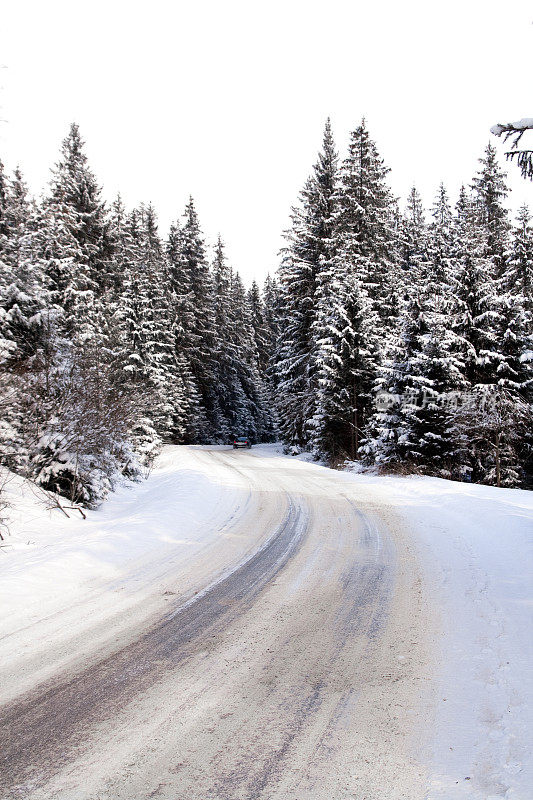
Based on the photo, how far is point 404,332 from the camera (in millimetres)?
16984

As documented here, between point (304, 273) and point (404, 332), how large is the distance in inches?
454

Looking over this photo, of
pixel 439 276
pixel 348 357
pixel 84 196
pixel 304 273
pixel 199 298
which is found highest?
pixel 84 196

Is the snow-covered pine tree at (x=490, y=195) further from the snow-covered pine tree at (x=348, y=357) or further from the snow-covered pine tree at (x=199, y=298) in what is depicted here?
the snow-covered pine tree at (x=199, y=298)

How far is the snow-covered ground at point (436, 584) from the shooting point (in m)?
2.65

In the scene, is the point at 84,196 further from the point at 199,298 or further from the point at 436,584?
the point at 436,584

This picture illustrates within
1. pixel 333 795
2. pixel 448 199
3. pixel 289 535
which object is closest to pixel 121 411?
pixel 289 535

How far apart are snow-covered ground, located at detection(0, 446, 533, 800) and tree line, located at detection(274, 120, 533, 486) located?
235 inches

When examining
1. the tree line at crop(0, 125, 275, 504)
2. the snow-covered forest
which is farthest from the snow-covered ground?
the snow-covered forest

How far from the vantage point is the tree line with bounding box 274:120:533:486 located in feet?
53.9

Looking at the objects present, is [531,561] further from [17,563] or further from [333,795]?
[17,563]

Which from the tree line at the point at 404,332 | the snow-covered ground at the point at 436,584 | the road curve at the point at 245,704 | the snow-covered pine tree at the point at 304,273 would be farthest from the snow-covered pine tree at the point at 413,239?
the road curve at the point at 245,704

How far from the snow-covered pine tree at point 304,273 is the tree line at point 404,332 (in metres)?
0.08

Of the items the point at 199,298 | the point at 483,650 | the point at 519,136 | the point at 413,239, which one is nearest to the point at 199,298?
the point at 199,298

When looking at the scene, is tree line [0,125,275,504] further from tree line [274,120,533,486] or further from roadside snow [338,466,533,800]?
tree line [274,120,533,486]
